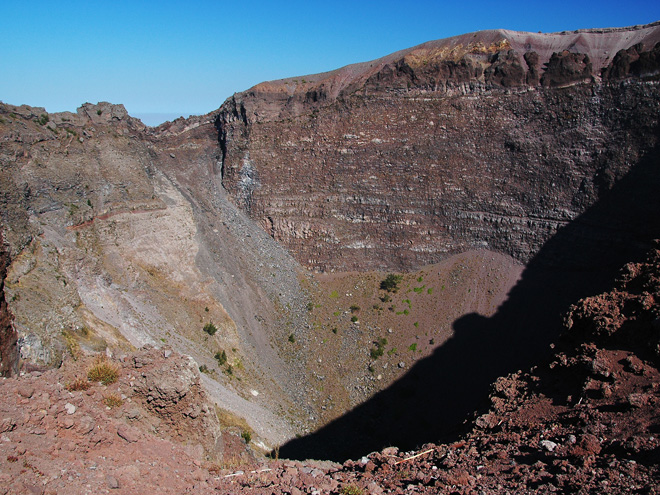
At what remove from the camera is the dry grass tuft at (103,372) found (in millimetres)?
12883

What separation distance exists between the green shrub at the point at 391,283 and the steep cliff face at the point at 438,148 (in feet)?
Result: 5.11

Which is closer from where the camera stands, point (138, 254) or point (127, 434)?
point (127, 434)

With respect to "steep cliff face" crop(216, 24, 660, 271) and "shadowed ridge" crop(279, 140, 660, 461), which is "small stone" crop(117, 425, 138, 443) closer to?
"shadowed ridge" crop(279, 140, 660, 461)

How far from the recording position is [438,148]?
41844 mm

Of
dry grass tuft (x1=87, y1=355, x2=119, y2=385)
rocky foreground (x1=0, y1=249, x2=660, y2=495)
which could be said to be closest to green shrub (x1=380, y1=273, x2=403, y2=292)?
rocky foreground (x1=0, y1=249, x2=660, y2=495)

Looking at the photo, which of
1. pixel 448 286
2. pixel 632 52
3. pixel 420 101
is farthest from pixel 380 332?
pixel 632 52

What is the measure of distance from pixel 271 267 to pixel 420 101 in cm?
1985

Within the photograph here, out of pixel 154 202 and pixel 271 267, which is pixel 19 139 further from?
pixel 271 267

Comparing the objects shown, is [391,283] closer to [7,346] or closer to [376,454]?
[376,454]

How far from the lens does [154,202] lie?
39.3 metres

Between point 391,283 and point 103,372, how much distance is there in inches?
1213

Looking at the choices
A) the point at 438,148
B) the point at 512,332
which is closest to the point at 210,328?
the point at 512,332

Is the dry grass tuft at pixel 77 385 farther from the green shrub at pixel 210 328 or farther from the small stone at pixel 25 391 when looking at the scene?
the green shrub at pixel 210 328

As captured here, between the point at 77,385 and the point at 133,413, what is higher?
the point at 77,385
